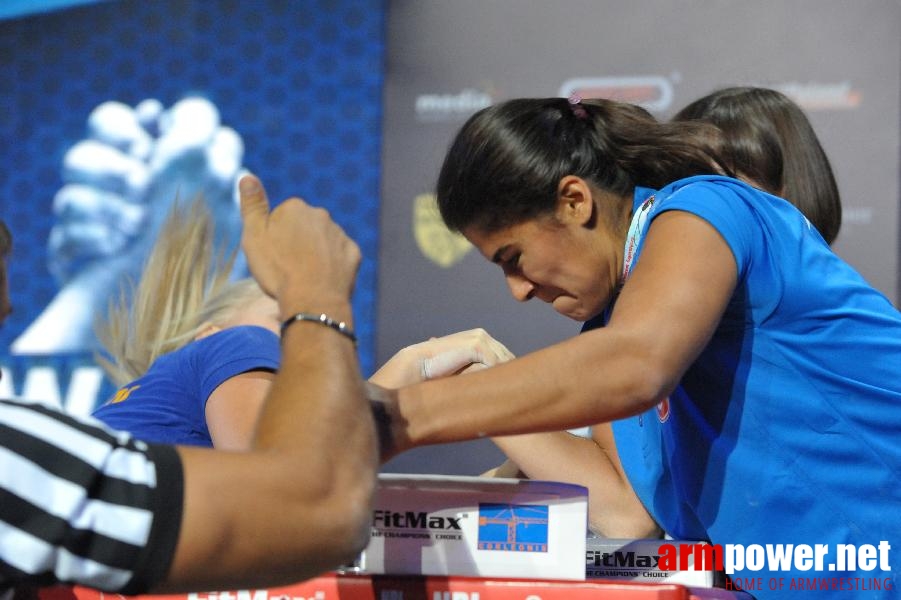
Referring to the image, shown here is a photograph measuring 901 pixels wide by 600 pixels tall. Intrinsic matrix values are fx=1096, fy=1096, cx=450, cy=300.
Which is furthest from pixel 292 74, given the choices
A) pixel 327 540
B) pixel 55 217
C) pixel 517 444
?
pixel 327 540

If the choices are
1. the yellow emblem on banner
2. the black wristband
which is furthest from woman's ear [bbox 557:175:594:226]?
the yellow emblem on banner

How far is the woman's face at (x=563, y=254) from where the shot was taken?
127 cm

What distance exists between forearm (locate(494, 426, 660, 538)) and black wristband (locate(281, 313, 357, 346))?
30.0 inches

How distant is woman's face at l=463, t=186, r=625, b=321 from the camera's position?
4.17 feet

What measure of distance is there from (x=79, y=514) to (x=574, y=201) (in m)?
Answer: 0.75

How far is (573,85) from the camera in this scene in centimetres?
294

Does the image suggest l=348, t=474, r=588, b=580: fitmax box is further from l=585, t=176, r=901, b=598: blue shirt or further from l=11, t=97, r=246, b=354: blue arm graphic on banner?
l=11, t=97, r=246, b=354: blue arm graphic on banner

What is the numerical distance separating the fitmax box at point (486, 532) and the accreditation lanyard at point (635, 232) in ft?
1.05

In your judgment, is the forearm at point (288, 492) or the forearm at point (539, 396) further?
the forearm at point (539, 396)

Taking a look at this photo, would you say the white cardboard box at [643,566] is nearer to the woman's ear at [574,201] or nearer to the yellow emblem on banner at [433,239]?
the woman's ear at [574,201]

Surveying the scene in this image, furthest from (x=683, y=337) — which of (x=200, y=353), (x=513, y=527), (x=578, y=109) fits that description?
(x=200, y=353)

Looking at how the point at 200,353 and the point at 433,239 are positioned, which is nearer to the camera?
the point at 200,353

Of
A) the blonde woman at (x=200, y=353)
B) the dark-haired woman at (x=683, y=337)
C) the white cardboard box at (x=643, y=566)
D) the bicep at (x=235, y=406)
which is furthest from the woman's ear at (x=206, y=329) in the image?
the white cardboard box at (x=643, y=566)

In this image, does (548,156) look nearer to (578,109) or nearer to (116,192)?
(578,109)
